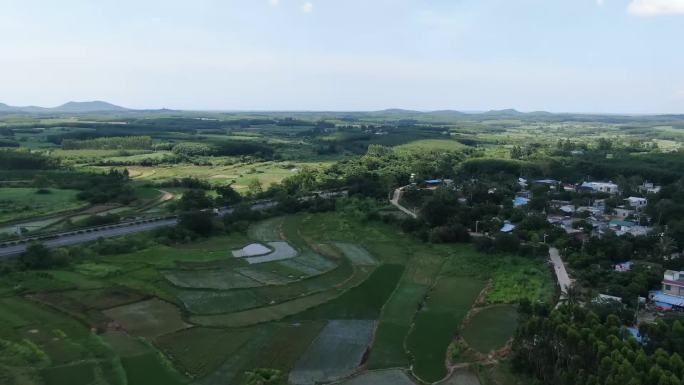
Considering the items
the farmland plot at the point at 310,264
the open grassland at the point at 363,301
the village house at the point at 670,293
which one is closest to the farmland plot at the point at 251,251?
the farmland plot at the point at 310,264

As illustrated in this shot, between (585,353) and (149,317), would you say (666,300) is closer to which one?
(585,353)

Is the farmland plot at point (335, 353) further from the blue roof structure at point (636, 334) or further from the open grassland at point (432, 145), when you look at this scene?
the open grassland at point (432, 145)

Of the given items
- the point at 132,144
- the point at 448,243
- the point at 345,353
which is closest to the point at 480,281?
the point at 448,243

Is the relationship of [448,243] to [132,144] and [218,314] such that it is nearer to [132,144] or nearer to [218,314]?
[218,314]

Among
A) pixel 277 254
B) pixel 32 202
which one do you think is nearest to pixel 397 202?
pixel 277 254

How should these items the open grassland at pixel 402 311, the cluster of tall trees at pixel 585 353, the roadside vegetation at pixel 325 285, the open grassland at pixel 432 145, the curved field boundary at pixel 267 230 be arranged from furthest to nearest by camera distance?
the open grassland at pixel 432 145, the curved field boundary at pixel 267 230, the open grassland at pixel 402 311, the roadside vegetation at pixel 325 285, the cluster of tall trees at pixel 585 353

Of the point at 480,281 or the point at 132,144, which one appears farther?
the point at 132,144
